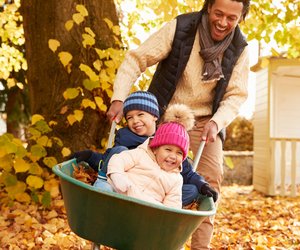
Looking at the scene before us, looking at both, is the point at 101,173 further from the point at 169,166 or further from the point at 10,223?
the point at 10,223

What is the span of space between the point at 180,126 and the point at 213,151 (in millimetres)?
859

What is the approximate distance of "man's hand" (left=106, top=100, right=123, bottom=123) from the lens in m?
3.10

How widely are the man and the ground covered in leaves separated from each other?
1.50m

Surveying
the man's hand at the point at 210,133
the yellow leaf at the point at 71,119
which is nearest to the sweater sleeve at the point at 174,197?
the man's hand at the point at 210,133

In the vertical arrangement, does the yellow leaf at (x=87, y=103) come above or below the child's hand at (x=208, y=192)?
above

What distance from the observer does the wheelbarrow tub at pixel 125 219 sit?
221 cm

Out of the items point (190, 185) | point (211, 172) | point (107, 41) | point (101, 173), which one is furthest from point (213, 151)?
point (107, 41)

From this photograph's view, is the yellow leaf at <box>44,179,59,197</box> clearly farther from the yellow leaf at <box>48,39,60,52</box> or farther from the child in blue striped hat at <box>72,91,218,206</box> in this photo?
the child in blue striped hat at <box>72,91,218,206</box>

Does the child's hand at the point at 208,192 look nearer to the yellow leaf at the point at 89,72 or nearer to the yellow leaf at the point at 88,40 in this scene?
the yellow leaf at the point at 89,72

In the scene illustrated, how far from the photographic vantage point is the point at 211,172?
3564mm

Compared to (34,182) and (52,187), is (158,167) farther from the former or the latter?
(52,187)

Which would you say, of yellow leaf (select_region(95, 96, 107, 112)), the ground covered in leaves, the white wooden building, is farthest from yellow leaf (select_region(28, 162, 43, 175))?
the white wooden building

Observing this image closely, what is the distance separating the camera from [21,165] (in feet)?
15.9

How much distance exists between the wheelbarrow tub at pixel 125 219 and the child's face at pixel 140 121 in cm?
68
